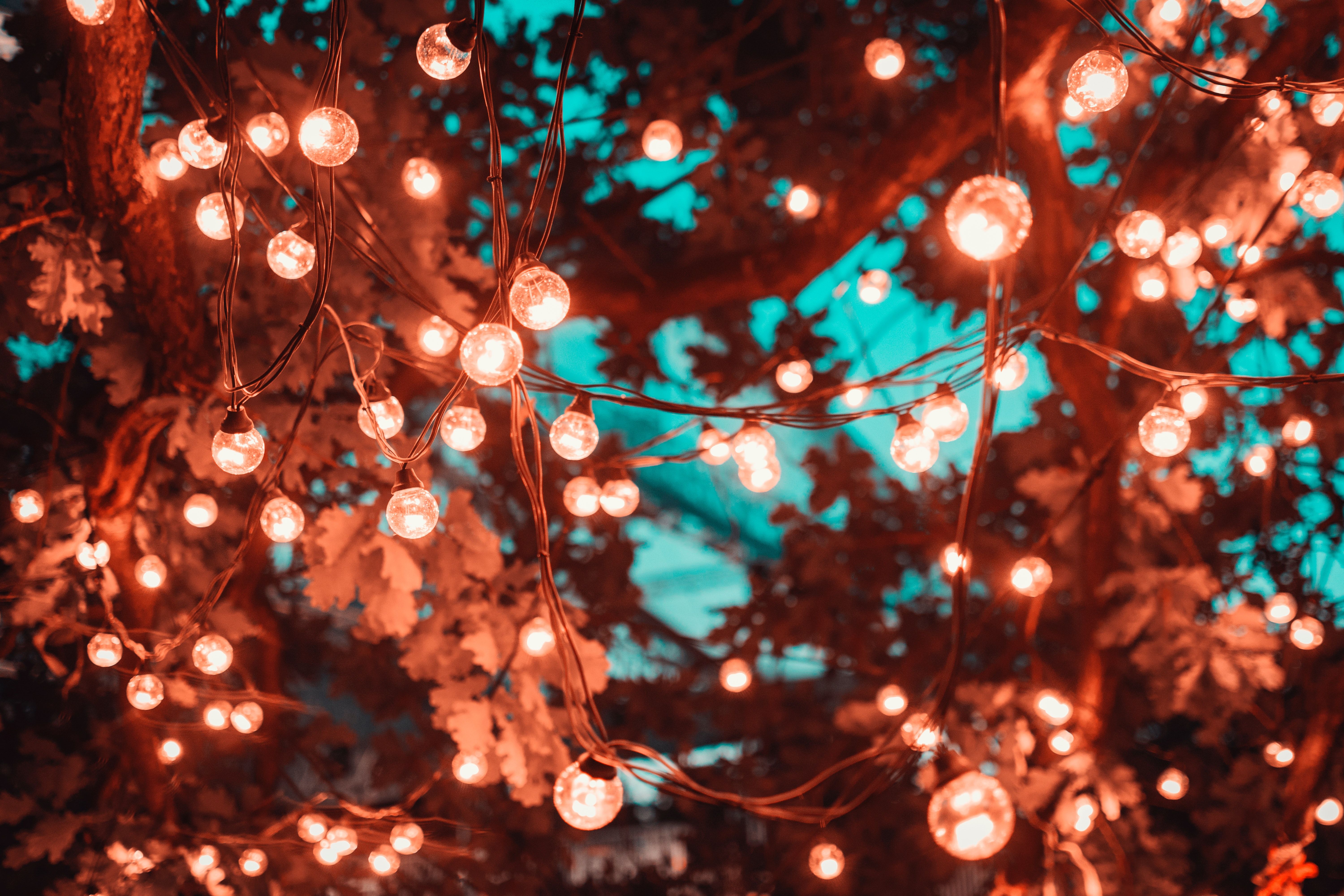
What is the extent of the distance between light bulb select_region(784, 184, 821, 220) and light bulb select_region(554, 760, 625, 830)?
192 centimetres

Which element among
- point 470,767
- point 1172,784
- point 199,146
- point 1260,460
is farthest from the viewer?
point 1172,784

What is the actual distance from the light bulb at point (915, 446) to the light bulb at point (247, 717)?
1.80 m

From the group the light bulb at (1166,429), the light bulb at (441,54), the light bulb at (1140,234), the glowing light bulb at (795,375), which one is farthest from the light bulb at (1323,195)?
the light bulb at (441,54)

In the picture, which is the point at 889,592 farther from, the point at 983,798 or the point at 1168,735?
the point at 983,798

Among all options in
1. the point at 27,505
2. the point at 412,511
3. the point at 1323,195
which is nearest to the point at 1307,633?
the point at 1323,195

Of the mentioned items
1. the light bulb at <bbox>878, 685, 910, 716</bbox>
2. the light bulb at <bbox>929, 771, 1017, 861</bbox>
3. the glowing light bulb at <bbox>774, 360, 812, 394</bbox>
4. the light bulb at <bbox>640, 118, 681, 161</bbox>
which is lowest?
the light bulb at <bbox>929, 771, 1017, 861</bbox>

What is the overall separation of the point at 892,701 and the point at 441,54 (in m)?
2.37

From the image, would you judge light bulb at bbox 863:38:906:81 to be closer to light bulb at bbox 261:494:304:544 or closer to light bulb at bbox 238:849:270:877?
Answer: light bulb at bbox 261:494:304:544

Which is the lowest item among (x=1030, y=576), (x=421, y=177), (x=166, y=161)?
(x=1030, y=576)

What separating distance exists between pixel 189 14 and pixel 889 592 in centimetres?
330

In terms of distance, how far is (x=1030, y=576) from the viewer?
6.32 ft

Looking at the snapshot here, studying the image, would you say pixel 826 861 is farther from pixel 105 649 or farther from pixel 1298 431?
pixel 1298 431

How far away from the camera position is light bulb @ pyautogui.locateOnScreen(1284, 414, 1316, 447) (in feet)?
7.90

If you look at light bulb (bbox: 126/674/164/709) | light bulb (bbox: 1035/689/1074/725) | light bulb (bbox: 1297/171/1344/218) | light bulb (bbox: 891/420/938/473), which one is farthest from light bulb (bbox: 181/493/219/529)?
light bulb (bbox: 1297/171/1344/218)
